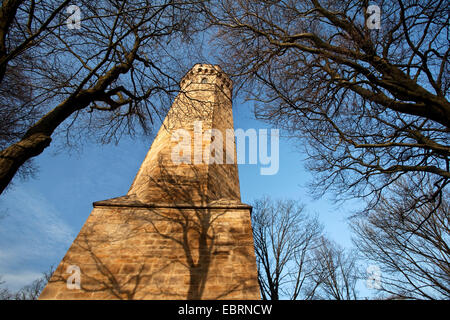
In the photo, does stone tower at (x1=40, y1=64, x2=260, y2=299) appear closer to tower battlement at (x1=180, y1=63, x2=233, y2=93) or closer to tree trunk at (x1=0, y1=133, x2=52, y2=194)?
tree trunk at (x1=0, y1=133, x2=52, y2=194)

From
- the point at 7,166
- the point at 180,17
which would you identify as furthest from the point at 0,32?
the point at 180,17

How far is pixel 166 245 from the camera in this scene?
15.1 feet

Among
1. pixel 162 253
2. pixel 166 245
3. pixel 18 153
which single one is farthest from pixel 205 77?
pixel 18 153

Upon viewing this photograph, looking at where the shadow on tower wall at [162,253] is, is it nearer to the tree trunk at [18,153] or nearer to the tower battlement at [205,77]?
the tree trunk at [18,153]

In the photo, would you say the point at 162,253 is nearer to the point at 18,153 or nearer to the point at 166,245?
the point at 166,245

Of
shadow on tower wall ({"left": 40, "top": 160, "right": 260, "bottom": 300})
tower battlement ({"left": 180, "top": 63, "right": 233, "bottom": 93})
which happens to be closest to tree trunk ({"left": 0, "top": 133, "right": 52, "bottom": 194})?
shadow on tower wall ({"left": 40, "top": 160, "right": 260, "bottom": 300})

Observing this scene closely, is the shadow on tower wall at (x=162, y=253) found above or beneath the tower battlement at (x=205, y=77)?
beneath

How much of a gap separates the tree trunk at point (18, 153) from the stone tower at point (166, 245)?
2.10 meters

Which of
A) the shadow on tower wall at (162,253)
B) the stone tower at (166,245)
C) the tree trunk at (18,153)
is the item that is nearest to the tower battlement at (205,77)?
the stone tower at (166,245)

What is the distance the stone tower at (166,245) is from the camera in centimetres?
395

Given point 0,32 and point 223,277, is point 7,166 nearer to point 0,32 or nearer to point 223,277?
point 0,32

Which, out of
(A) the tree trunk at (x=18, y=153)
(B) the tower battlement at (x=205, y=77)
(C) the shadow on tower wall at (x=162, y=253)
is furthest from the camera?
(B) the tower battlement at (x=205, y=77)

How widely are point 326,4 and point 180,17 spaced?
309 centimetres

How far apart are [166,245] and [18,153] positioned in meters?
2.83
